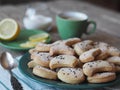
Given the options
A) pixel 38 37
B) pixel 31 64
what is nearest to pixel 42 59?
pixel 31 64

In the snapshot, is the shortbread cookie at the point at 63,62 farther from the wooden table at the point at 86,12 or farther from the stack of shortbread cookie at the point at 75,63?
the wooden table at the point at 86,12

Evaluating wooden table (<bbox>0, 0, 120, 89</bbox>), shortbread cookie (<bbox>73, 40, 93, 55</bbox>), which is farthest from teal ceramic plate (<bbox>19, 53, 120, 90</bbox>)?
wooden table (<bbox>0, 0, 120, 89</bbox>)

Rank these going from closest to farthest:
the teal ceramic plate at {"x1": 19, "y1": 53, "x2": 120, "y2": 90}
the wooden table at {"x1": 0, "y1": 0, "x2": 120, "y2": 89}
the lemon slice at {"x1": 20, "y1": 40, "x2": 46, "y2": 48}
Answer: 1. the teal ceramic plate at {"x1": 19, "y1": 53, "x2": 120, "y2": 90}
2. the lemon slice at {"x1": 20, "y1": 40, "x2": 46, "y2": 48}
3. the wooden table at {"x1": 0, "y1": 0, "x2": 120, "y2": 89}

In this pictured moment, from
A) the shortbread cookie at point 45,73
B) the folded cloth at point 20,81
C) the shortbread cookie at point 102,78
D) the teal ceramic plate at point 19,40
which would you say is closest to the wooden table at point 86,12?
the teal ceramic plate at point 19,40

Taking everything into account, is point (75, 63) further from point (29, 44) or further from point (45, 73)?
point (29, 44)

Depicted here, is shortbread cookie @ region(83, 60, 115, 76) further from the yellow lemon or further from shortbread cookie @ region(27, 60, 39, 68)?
the yellow lemon

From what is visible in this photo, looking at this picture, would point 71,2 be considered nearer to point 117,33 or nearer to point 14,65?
point 117,33

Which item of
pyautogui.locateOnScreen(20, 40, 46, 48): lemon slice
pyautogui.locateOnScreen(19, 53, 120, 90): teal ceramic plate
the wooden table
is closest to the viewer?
pyautogui.locateOnScreen(19, 53, 120, 90): teal ceramic plate
